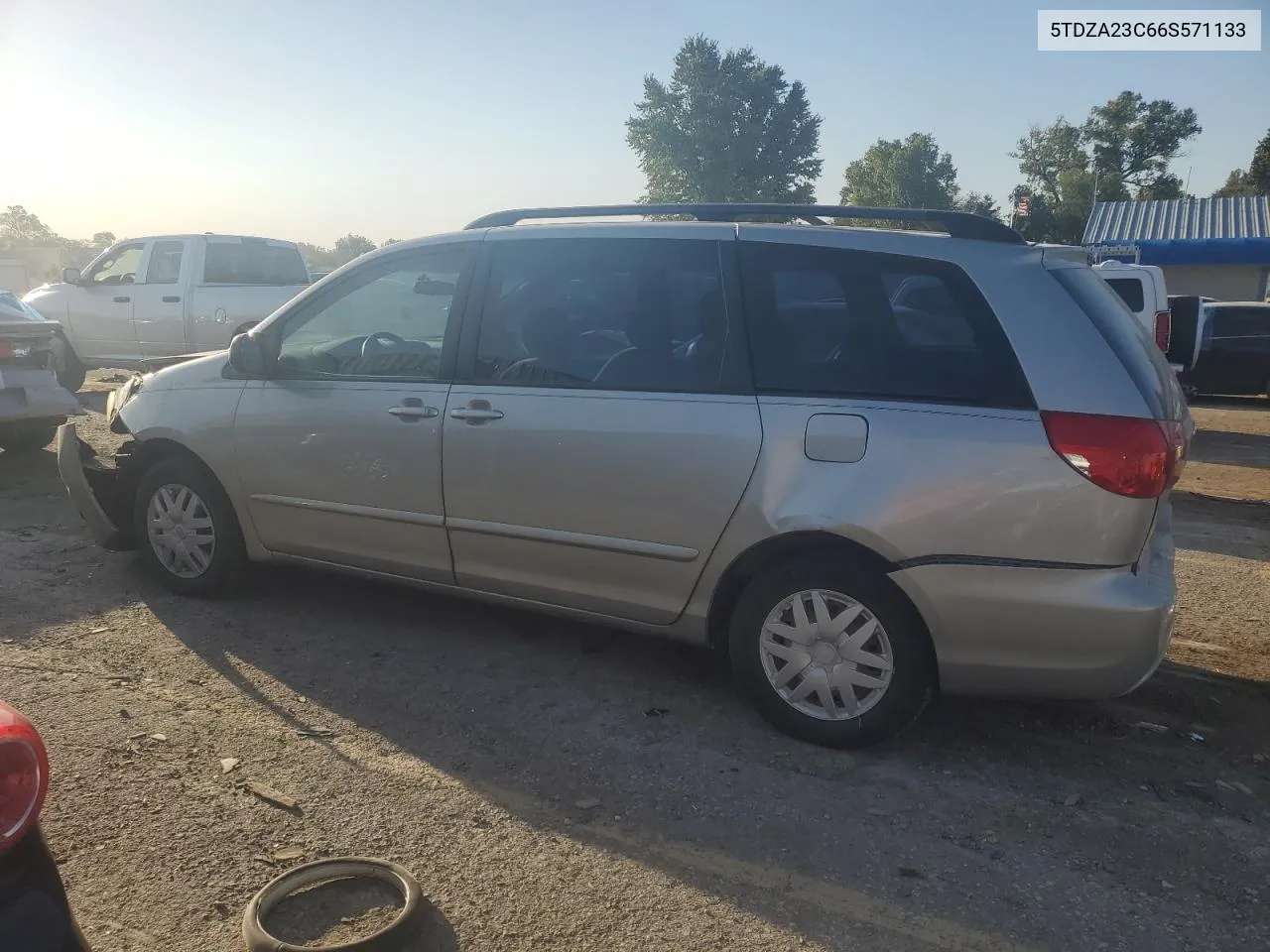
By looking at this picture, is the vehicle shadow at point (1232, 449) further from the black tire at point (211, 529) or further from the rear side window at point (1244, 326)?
the black tire at point (211, 529)

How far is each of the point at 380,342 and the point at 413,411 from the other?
18.3 inches

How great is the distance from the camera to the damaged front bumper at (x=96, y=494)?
5434mm

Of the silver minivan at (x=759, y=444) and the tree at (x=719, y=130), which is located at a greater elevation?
the tree at (x=719, y=130)

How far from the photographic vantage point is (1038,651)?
136 inches

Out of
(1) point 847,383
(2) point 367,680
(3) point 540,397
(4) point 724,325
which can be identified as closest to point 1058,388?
(1) point 847,383

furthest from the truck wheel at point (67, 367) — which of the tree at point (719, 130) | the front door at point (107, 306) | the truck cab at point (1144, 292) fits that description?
the tree at point (719, 130)

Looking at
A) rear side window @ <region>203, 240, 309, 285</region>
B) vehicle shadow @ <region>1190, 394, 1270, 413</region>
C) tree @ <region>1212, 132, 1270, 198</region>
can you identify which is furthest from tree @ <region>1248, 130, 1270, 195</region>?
rear side window @ <region>203, 240, 309, 285</region>

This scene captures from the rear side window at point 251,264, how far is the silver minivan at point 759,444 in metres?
8.82

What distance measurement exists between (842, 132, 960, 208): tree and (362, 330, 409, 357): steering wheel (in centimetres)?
8084

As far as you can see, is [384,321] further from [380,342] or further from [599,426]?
[599,426]

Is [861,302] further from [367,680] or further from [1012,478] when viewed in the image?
[367,680]

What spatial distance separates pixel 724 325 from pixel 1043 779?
6.50ft

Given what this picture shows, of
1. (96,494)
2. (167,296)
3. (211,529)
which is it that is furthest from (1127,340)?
(167,296)

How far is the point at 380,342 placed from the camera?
15.4 ft
